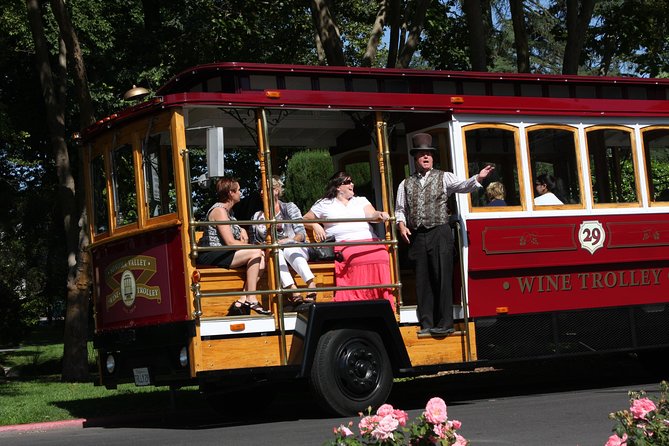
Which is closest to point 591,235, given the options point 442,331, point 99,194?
point 442,331

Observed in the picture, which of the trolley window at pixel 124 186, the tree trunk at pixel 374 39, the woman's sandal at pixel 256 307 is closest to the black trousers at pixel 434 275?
the woman's sandal at pixel 256 307

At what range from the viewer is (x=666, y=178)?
539 inches

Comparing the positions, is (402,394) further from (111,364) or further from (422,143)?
(111,364)

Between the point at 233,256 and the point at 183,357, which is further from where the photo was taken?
the point at 233,256

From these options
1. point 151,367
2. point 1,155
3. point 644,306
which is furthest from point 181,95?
point 1,155

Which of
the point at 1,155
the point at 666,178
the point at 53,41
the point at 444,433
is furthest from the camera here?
the point at 1,155

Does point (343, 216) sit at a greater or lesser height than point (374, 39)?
lesser

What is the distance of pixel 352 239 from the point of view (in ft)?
38.0

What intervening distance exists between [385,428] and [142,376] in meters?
5.89

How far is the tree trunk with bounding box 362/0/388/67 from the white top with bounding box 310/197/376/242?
5.36m

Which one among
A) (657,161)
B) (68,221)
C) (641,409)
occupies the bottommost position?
(641,409)

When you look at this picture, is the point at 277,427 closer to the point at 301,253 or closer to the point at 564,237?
the point at 301,253

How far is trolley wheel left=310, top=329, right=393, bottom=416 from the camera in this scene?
10.7 meters

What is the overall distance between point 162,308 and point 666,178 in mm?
6292
